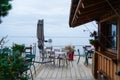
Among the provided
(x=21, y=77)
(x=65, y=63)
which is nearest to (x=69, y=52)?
(x=65, y=63)

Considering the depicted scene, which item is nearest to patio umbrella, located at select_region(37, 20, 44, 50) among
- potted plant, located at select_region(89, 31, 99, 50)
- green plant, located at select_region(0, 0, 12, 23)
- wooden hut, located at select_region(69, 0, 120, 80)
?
wooden hut, located at select_region(69, 0, 120, 80)

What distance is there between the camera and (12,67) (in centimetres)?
618

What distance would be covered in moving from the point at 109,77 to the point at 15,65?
7.00 feet

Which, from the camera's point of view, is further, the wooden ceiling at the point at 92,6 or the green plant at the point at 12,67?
the green plant at the point at 12,67

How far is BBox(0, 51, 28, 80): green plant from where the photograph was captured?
610cm

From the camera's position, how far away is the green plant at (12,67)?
6.10 m

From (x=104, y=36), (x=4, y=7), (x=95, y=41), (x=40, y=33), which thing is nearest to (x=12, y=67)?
(x=4, y=7)

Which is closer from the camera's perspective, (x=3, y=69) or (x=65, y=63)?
(x=3, y=69)

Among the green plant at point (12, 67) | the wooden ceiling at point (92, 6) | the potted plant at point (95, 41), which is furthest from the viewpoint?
the potted plant at point (95, 41)

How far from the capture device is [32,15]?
20812 millimetres

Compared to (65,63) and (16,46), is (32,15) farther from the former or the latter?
(16,46)

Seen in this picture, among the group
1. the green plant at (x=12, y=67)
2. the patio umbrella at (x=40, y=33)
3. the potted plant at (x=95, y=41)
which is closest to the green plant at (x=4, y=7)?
the green plant at (x=12, y=67)

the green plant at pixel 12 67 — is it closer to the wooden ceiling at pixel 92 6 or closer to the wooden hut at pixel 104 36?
the wooden ceiling at pixel 92 6

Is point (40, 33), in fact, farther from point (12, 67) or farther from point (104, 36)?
point (12, 67)
